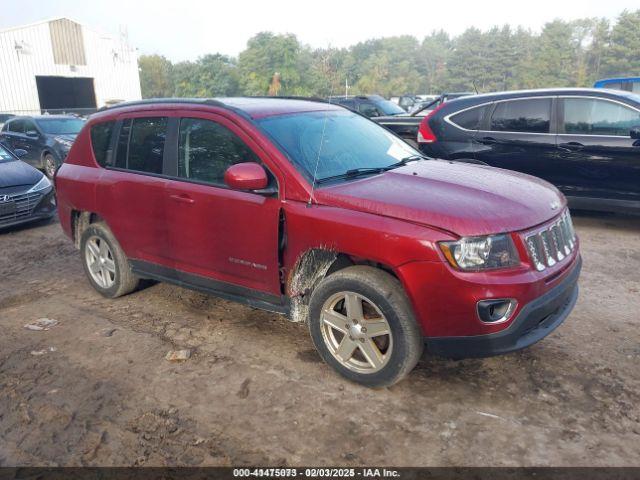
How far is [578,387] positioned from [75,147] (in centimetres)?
468

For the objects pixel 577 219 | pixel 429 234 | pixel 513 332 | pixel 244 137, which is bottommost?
pixel 577 219

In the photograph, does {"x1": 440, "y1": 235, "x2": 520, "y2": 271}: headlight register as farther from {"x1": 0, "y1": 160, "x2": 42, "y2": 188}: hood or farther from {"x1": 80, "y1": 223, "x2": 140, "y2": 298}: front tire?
{"x1": 0, "y1": 160, "x2": 42, "y2": 188}: hood

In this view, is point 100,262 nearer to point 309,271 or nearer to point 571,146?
point 309,271

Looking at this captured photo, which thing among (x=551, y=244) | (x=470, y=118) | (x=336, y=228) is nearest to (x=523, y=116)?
(x=470, y=118)

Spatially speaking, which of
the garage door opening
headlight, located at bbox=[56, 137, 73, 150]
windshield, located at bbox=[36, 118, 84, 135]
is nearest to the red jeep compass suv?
headlight, located at bbox=[56, 137, 73, 150]

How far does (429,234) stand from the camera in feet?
9.11

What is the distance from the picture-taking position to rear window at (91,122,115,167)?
4547mm

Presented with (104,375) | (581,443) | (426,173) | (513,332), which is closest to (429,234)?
(513,332)

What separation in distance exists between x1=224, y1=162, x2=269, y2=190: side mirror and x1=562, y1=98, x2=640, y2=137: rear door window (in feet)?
15.9

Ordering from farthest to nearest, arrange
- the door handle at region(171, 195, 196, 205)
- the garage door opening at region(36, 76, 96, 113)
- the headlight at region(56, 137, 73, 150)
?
the garage door opening at region(36, 76, 96, 113) < the headlight at region(56, 137, 73, 150) < the door handle at region(171, 195, 196, 205)

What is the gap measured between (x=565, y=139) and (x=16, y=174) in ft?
25.7

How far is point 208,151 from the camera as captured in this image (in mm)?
3799

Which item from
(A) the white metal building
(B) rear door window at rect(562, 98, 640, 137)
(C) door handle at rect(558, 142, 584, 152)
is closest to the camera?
(B) rear door window at rect(562, 98, 640, 137)

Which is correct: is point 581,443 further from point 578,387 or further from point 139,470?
point 139,470
